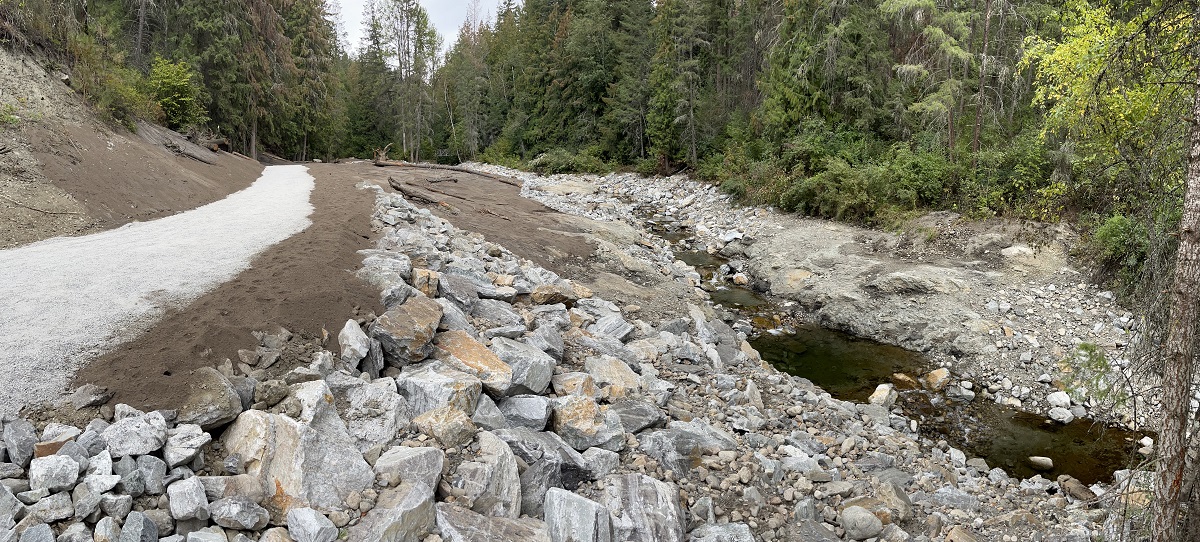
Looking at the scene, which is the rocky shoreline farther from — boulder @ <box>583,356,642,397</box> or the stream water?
the stream water

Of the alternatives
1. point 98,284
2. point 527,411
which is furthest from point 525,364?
point 98,284

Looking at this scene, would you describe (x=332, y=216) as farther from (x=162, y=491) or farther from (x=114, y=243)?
(x=162, y=491)

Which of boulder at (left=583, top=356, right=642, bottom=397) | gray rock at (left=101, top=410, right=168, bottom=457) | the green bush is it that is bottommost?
boulder at (left=583, top=356, right=642, bottom=397)

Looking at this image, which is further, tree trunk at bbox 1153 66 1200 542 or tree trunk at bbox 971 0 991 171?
tree trunk at bbox 971 0 991 171

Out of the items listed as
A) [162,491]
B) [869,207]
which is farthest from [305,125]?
[162,491]

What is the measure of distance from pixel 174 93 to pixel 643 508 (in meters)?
26.4

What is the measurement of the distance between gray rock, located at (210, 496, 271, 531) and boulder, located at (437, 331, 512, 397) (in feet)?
7.82

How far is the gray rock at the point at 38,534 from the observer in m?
3.28

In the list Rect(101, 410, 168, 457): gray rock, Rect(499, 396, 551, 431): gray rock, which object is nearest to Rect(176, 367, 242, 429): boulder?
Rect(101, 410, 168, 457): gray rock

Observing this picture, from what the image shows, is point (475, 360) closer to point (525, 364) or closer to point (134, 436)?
point (525, 364)

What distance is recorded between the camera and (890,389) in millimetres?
9234

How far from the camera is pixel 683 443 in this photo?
596 centimetres

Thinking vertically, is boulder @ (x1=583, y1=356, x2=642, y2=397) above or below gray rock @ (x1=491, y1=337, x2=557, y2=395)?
below

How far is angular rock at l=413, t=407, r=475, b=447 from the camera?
5000 mm
